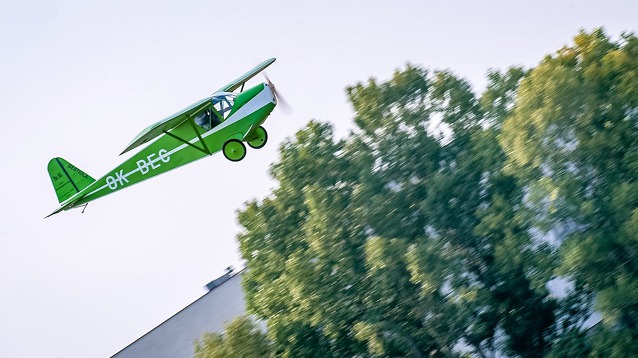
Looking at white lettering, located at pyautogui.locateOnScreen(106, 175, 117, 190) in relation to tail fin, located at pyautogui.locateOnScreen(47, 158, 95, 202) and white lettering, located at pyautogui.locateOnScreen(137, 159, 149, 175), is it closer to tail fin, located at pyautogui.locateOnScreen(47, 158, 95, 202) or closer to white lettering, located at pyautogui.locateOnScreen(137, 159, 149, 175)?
white lettering, located at pyautogui.locateOnScreen(137, 159, 149, 175)

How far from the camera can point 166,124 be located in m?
40.6


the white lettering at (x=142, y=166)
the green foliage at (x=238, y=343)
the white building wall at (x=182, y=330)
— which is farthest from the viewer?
the white building wall at (x=182, y=330)

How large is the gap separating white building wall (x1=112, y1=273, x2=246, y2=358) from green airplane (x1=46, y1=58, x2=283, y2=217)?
2629 cm

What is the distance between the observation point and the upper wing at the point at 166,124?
4003 cm

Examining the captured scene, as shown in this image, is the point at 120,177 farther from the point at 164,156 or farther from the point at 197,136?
the point at 197,136

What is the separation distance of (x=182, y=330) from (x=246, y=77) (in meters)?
26.9

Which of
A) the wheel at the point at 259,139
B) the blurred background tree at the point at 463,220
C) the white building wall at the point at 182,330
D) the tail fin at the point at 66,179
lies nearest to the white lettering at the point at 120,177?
the wheel at the point at 259,139

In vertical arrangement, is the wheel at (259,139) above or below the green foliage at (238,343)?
above

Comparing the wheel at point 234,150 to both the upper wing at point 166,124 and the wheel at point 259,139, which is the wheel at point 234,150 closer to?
the wheel at point 259,139

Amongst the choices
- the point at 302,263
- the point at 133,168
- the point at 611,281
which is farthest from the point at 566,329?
the point at 133,168

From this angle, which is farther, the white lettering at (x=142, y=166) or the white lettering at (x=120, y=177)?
the white lettering at (x=120, y=177)

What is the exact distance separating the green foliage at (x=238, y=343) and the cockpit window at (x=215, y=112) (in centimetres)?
1745

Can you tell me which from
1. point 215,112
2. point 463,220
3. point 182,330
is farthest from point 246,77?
point 182,330

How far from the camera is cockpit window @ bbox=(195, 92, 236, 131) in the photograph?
1564 inches
